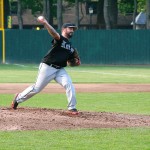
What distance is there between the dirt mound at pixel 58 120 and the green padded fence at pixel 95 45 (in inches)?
1048

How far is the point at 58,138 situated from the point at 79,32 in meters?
29.3

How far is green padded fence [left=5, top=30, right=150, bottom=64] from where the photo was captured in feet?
131

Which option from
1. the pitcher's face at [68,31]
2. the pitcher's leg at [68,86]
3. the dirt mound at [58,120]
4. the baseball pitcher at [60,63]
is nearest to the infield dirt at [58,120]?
the dirt mound at [58,120]

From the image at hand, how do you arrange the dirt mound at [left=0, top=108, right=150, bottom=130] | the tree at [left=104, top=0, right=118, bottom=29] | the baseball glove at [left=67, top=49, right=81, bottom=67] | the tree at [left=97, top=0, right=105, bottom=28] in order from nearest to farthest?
1. the dirt mound at [left=0, top=108, right=150, bottom=130]
2. the baseball glove at [left=67, top=49, right=81, bottom=67]
3. the tree at [left=104, top=0, right=118, bottom=29]
4. the tree at [left=97, top=0, right=105, bottom=28]

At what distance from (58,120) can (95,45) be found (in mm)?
27954

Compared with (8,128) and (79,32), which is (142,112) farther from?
(79,32)

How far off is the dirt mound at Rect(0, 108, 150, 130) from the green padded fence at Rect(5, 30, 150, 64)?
2663cm

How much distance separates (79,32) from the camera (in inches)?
1558

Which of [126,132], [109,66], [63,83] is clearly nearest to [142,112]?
[63,83]

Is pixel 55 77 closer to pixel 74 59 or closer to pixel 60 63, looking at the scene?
pixel 60 63

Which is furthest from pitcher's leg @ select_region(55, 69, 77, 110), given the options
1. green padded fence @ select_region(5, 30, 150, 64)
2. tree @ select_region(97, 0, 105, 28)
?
tree @ select_region(97, 0, 105, 28)

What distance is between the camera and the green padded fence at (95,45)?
39875 mm

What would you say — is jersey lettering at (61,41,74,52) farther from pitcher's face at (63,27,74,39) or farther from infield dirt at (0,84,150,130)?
infield dirt at (0,84,150,130)

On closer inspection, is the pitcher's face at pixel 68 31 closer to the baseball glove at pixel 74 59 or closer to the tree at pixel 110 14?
the baseball glove at pixel 74 59
